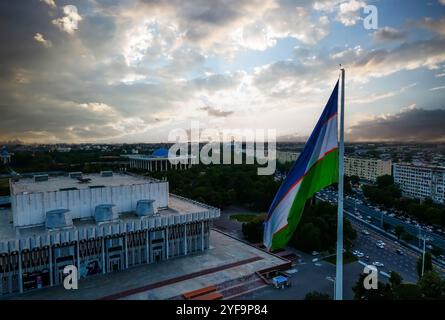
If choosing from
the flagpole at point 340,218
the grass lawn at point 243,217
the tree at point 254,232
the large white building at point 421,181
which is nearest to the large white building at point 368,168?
the large white building at point 421,181

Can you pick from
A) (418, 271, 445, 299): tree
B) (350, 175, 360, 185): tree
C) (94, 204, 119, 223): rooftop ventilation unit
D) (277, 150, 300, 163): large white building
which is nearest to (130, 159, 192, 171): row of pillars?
(350, 175, 360, 185): tree

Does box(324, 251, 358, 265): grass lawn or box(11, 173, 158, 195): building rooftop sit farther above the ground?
box(11, 173, 158, 195): building rooftop

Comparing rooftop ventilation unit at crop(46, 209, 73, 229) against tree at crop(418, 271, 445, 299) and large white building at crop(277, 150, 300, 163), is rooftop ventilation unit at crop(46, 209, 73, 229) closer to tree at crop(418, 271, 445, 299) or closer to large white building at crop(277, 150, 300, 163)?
tree at crop(418, 271, 445, 299)

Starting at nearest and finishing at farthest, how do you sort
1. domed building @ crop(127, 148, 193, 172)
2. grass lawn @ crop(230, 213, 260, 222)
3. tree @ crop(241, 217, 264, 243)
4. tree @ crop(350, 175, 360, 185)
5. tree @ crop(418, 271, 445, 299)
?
tree @ crop(418, 271, 445, 299) < tree @ crop(241, 217, 264, 243) < grass lawn @ crop(230, 213, 260, 222) < tree @ crop(350, 175, 360, 185) < domed building @ crop(127, 148, 193, 172)

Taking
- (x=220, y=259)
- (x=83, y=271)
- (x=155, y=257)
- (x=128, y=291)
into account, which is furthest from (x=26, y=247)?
(x=220, y=259)

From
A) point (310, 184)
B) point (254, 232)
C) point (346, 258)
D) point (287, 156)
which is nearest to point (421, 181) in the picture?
point (346, 258)

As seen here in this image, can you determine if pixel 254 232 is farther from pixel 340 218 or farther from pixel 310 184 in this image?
pixel 340 218
